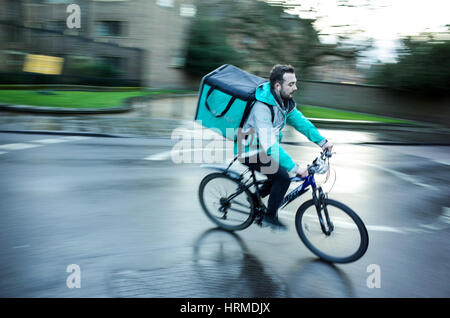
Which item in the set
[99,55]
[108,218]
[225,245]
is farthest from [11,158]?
[99,55]

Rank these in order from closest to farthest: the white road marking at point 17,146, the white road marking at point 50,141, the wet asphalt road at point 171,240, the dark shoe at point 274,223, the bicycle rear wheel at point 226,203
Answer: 1. the wet asphalt road at point 171,240
2. the dark shoe at point 274,223
3. the bicycle rear wheel at point 226,203
4. the white road marking at point 17,146
5. the white road marking at point 50,141

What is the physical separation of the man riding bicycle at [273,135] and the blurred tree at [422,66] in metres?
21.6

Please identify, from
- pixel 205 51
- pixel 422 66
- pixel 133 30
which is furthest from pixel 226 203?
pixel 133 30

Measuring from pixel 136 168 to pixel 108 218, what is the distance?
2.62 metres

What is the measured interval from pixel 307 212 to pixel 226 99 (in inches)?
52.3

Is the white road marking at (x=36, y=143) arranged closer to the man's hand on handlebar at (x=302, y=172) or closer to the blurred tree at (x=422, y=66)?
the man's hand on handlebar at (x=302, y=172)

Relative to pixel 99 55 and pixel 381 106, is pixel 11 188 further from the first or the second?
pixel 99 55

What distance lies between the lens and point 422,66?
76.6 ft

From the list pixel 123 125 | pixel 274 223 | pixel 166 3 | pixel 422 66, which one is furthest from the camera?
pixel 166 3

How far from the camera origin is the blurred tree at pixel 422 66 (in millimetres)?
22609

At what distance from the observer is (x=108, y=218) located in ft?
15.9

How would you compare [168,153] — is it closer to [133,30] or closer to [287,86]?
[287,86]

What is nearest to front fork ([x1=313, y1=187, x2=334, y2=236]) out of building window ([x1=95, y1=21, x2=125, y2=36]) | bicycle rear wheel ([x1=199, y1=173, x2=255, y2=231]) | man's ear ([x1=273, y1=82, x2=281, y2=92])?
bicycle rear wheel ([x1=199, y1=173, x2=255, y2=231])

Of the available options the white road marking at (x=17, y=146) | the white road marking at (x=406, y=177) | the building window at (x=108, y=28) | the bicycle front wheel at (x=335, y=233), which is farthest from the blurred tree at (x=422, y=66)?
the building window at (x=108, y=28)
